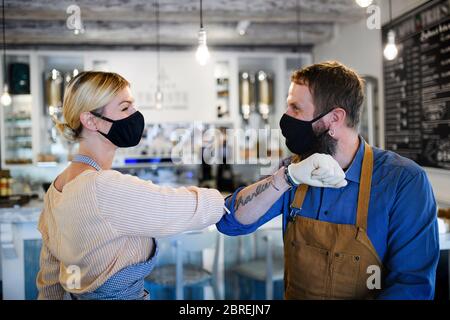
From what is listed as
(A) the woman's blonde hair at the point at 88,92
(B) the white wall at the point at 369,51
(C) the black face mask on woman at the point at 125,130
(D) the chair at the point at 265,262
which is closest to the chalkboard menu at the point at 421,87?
(B) the white wall at the point at 369,51

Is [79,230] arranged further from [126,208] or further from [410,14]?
[410,14]

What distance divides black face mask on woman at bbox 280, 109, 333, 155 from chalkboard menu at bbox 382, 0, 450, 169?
187 cm

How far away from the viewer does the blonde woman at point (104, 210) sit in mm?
1251

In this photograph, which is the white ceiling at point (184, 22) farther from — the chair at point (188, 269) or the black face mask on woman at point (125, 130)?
the black face mask on woman at point (125, 130)

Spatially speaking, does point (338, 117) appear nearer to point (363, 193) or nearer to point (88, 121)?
point (363, 193)

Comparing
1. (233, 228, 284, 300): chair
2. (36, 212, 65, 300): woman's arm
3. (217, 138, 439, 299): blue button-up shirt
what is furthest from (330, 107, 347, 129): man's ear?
(233, 228, 284, 300): chair

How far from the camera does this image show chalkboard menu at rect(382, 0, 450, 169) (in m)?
3.14

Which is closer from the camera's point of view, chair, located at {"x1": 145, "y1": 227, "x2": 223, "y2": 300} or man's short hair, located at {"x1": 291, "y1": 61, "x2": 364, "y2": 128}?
man's short hair, located at {"x1": 291, "y1": 61, "x2": 364, "y2": 128}

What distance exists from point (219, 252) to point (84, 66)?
326 cm

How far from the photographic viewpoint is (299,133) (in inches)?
63.5
